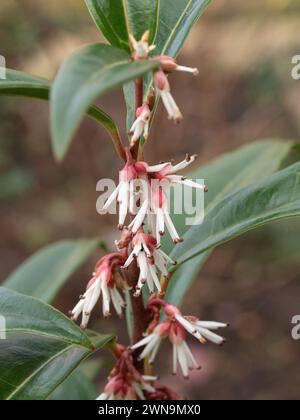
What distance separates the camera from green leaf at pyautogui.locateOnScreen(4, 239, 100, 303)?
1.70 m

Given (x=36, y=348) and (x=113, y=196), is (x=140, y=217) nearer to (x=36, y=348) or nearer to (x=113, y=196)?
(x=113, y=196)

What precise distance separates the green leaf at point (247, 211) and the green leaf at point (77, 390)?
43 cm

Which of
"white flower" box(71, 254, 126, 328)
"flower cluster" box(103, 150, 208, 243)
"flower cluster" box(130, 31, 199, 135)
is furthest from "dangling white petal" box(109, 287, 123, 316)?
"flower cluster" box(130, 31, 199, 135)

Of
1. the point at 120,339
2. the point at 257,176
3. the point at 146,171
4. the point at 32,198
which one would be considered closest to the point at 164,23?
the point at 146,171

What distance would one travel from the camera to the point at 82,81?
28.2 inches

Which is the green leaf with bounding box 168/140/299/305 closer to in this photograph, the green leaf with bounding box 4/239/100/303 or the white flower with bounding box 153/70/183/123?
the green leaf with bounding box 4/239/100/303

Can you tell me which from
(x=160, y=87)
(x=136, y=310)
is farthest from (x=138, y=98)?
(x=136, y=310)

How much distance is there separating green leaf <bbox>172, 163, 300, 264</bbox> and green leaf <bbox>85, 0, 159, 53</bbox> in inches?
11.9

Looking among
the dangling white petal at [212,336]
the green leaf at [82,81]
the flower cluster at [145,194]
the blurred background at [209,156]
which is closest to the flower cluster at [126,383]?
the dangling white petal at [212,336]

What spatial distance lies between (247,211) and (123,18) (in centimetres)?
36

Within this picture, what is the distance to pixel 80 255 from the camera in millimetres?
1758

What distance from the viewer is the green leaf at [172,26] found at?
1.03 metres

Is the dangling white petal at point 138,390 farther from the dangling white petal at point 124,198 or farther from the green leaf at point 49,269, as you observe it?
the green leaf at point 49,269
